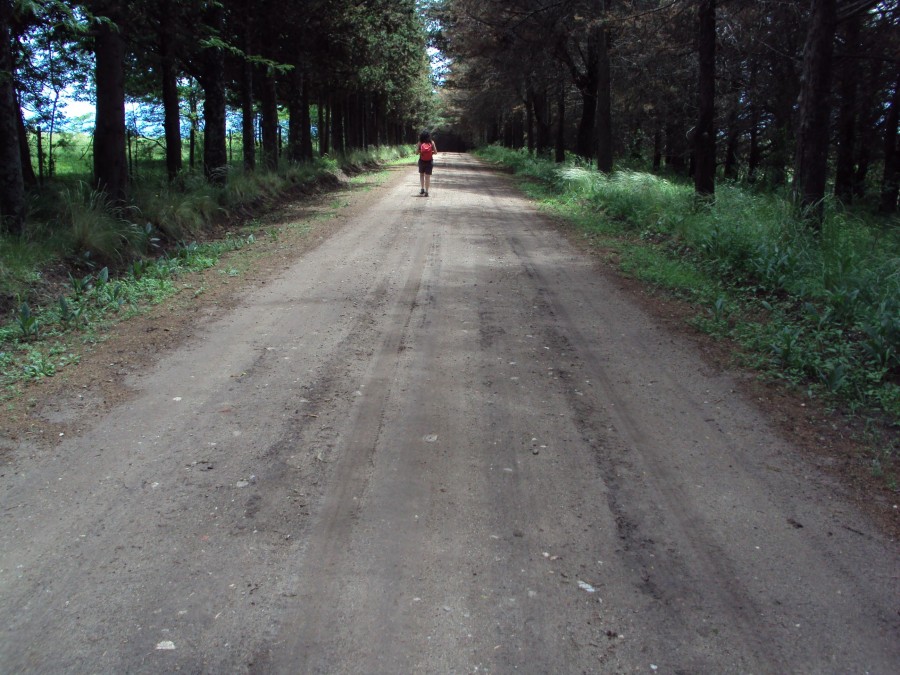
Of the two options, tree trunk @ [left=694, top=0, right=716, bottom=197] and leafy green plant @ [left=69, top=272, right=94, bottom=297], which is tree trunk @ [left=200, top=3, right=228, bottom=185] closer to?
leafy green plant @ [left=69, top=272, right=94, bottom=297]

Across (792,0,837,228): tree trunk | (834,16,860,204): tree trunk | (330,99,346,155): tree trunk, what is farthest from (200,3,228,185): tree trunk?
(330,99,346,155): tree trunk

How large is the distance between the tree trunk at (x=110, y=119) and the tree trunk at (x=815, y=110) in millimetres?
10839

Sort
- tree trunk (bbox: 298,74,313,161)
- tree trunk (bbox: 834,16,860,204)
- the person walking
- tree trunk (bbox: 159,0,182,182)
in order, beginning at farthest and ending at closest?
tree trunk (bbox: 298,74,313,161), the person walking, tree trunk (bbox: 834,16,860,204), tree trunk (bbox: 159,0,182,182)

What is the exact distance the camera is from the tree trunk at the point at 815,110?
9.82 m

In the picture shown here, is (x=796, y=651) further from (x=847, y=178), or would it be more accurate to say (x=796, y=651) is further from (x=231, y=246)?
(x=847, y=178)

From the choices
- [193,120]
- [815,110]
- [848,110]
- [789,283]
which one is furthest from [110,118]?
[193,120]

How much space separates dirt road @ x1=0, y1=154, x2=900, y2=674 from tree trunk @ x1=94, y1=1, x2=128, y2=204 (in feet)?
20.3

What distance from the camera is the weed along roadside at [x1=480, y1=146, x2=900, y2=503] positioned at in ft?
16.8

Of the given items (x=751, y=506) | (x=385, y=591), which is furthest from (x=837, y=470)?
(x=385, y=591)

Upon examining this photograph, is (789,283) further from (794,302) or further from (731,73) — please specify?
(731,73)

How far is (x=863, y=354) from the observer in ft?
20.5

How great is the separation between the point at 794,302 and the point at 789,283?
0.44 metres

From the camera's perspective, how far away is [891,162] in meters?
19.2

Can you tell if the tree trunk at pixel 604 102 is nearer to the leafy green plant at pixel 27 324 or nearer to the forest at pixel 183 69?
the forest at pixel 183 69
